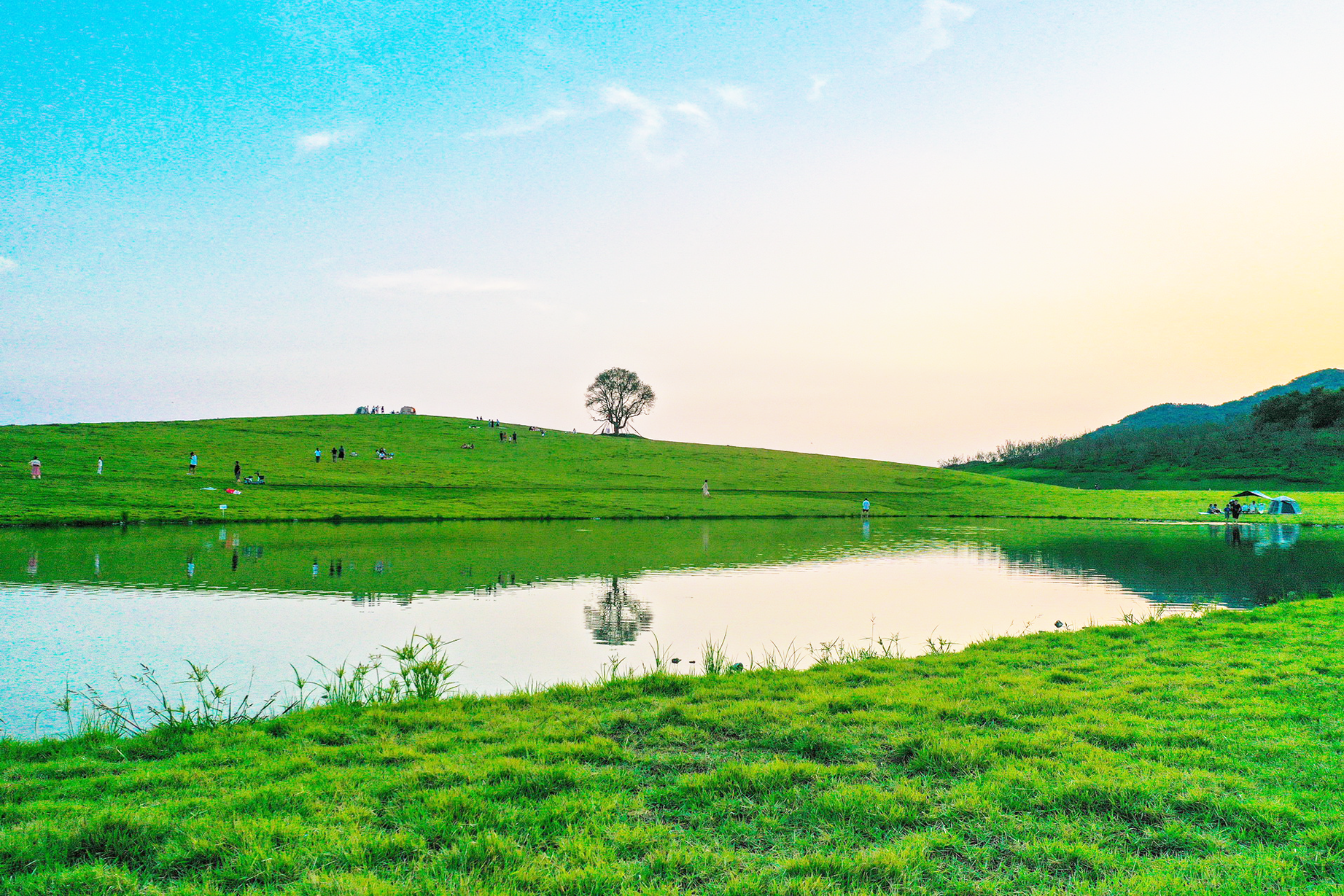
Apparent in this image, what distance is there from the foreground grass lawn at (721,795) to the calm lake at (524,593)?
11.3 feet

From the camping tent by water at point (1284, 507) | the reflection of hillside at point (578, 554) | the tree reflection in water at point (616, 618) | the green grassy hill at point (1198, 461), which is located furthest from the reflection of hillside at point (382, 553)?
the green grassy hill at point (1198, 461)

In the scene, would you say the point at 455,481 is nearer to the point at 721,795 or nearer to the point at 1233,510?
the point at 1233,510

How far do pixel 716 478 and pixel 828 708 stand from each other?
76.2 m

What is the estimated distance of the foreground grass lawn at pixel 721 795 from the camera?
5.44 meters

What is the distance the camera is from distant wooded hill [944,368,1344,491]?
12462 centimetres

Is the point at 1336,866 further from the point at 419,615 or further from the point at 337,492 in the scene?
the point at 337,492

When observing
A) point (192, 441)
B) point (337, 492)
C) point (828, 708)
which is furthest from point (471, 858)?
point (192, 441)

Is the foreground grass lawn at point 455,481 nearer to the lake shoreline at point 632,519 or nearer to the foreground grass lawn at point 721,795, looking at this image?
the lake shoreline at point 632,519

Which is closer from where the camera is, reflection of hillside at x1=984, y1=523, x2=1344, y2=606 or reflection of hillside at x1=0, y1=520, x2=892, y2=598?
reflection of hillside at x1=0, y1=520, x2=892, y2=598

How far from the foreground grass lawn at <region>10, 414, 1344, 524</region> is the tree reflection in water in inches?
1313

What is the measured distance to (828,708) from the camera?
9664mm

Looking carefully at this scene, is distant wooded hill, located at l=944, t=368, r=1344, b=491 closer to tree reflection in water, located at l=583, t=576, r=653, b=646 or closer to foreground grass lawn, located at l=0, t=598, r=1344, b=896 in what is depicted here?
tree reflection in water, located at l=583, t=576, r=653, b=646

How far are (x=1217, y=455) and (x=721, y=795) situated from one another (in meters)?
170

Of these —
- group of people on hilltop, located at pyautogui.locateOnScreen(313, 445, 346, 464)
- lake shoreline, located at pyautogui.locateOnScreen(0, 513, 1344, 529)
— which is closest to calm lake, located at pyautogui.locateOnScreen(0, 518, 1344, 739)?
lake shoreline, located at pyautogui.locateOnScreen(0, 513, 1344, 529)
